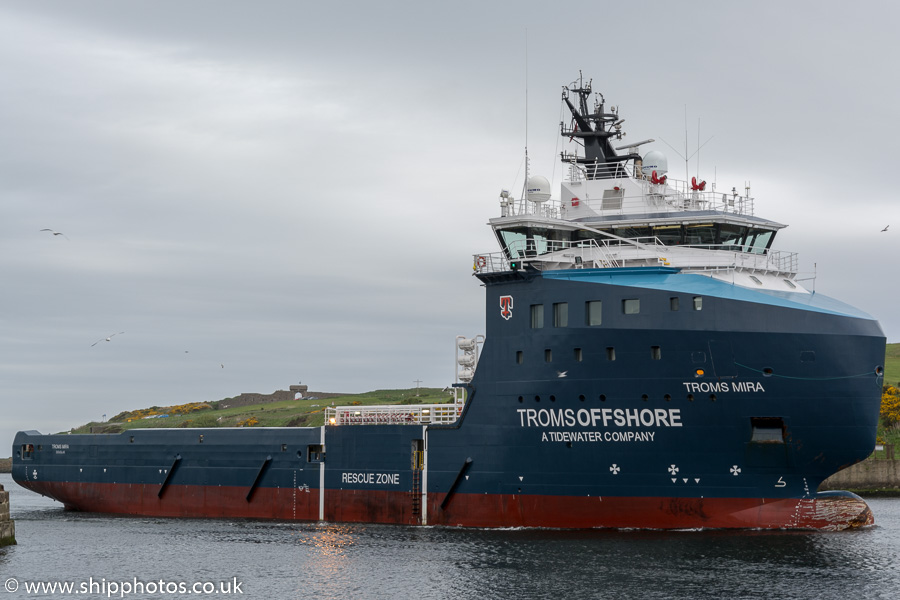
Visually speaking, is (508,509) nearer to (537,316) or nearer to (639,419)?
(639,419)

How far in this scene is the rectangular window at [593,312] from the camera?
112 feet

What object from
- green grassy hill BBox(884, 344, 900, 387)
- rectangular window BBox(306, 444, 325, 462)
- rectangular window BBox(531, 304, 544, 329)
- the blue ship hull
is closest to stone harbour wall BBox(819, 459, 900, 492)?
green grassy hill BBox(884, 344, 900, 387)

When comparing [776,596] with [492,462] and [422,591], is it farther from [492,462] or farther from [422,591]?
[492,462]

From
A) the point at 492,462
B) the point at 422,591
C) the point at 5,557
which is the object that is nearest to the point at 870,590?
the point at 422,591

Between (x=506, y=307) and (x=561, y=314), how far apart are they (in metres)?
2.41

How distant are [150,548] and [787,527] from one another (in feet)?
71.2

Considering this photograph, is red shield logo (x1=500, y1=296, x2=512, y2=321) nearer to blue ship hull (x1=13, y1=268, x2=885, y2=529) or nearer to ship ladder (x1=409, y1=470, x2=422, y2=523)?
blue ship hull (x1=13, y1=268, x2=885, y2=529)

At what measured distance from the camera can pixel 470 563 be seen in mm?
29672

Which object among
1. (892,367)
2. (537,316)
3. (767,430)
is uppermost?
(537,316)

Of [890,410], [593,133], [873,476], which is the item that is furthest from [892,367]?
[593,133]

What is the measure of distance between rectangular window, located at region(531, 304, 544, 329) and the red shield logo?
3.19 feet

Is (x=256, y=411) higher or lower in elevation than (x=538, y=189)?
lower

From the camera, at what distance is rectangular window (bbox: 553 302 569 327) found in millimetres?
34719

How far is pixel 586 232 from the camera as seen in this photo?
123 ft
